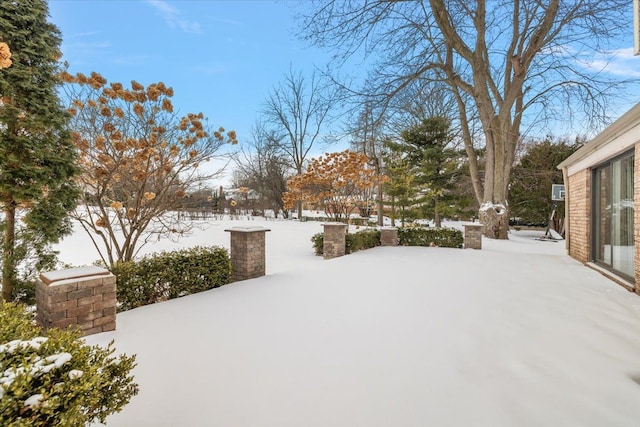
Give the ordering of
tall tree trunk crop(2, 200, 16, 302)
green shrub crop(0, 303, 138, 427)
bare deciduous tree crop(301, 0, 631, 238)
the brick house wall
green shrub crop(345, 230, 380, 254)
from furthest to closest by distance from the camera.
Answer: bare deciduous tree crop(301, 0, 631, 238) → green shrub crop(345, 230, 380, 254) → the brick house wall → tall tree trunk crop(2, 200, 16, 302) → green shrub crop(0, 303, 138, 427)

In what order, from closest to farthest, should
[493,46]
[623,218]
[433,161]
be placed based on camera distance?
[623,218] < [493,46] < [433,161]

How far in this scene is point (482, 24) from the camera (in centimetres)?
943

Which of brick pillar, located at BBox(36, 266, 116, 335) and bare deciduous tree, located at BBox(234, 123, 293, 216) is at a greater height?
bare deciduous tree, located at BBox(234, 123, 293, 216)

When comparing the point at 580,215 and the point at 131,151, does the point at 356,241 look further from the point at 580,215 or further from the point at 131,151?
the point at 131,151

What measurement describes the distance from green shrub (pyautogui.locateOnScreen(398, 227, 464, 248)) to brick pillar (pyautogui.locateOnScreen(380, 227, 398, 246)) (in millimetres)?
224

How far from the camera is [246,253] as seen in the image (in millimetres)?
5055

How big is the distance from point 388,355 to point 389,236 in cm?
676

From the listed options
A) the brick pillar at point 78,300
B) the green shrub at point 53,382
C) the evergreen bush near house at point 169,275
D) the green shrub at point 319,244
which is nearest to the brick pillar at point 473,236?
the green shrub at point 319,244

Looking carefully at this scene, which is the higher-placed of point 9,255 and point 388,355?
point 9,255

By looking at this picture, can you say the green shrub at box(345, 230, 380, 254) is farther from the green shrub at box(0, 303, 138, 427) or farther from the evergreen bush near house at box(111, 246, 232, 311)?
the green shrub at box(0, 303, 138, 427)

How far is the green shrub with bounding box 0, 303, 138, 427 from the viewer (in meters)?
1.00

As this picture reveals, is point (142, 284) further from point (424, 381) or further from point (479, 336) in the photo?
point (479, 336)

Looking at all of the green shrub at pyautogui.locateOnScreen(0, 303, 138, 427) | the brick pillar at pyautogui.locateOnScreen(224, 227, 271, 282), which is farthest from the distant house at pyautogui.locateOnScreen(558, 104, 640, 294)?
the green shrub at pyautogui.locateOnScreen(0, 303, 138, 427)

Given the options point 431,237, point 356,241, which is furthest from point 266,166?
point 431,237
